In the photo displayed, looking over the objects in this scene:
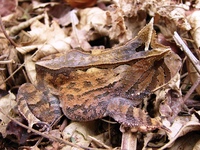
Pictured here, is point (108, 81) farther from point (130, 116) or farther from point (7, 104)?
point (7, 104)

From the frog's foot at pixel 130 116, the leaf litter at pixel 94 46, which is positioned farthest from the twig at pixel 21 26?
the frog's foot at pixel 130 116

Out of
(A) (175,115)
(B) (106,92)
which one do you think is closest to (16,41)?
(B) (106,92)

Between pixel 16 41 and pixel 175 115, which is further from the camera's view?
pixel 16 41

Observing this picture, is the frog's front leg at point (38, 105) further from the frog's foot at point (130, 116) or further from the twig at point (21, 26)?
the twig at point (21, 26)

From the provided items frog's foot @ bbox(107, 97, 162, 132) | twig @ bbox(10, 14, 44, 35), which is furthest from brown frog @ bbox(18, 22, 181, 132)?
twig @ bbox(10, 14, 44, 35)

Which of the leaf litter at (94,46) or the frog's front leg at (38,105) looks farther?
the frog's front leg at (38,105)

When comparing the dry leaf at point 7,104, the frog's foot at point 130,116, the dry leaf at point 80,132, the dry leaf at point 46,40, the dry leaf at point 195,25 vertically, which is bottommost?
the dry leaf at point 80,132

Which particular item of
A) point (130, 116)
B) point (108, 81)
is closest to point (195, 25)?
point (108, 81)

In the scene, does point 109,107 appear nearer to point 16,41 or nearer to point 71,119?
point 71,119
